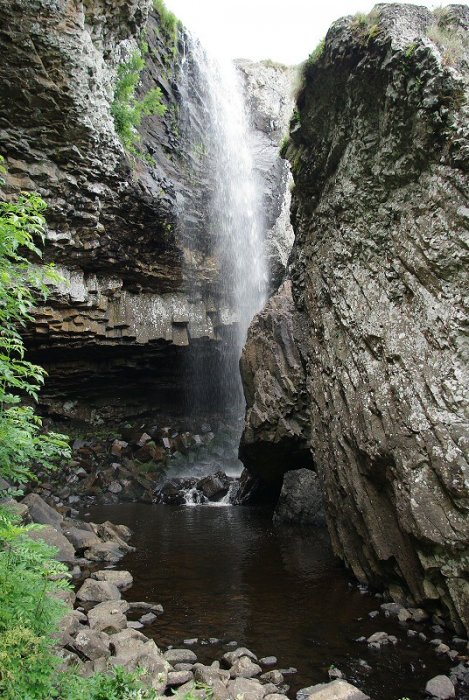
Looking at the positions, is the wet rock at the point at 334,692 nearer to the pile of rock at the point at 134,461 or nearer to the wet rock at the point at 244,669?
the wet rock at the point at 244,669

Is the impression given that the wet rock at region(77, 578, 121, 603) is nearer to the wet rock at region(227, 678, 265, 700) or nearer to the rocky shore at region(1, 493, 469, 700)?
the rocky shore at region(1, 493, 469, 700)

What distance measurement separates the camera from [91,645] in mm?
5156

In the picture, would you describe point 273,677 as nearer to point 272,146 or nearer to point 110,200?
point 110,200

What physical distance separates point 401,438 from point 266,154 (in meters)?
22.0

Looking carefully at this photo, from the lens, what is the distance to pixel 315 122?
34.8 ft

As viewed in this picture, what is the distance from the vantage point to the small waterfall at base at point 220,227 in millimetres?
20516

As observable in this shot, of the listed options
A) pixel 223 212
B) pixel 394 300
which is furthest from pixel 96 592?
pixel 223 212

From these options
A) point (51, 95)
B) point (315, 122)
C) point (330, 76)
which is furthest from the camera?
point (51, 95)

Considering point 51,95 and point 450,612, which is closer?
point 450,612

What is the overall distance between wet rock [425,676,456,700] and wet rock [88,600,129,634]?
3646 mm

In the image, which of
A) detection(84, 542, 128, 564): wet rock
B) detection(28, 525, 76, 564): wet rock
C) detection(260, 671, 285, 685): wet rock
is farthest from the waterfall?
detection(260, 671, 285, 685): wet rock

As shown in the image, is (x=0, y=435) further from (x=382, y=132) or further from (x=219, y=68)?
(x=219, y=68)

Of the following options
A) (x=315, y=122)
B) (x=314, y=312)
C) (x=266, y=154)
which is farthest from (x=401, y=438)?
(x=266, y=154)

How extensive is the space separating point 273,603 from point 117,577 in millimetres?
2796
